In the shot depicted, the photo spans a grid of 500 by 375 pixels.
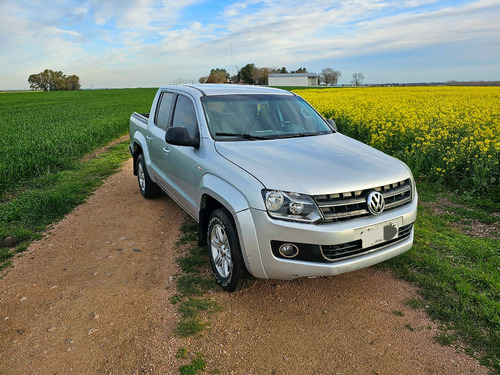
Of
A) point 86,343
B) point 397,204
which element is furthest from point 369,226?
point 86,343

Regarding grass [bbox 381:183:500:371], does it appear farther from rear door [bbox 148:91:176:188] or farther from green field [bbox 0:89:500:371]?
rear door [bbox 148:91:176:188]

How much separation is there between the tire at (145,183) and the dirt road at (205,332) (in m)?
1.87

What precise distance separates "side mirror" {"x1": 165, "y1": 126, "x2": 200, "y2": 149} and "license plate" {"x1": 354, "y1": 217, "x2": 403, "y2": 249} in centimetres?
184

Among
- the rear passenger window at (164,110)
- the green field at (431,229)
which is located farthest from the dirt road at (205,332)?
the rear passenger window at (164,110)

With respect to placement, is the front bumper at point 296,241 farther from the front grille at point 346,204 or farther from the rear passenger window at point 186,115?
the rear passenger window at point 186,115

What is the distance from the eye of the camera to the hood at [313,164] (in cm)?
289

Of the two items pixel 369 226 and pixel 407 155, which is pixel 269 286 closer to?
pixel 369 226

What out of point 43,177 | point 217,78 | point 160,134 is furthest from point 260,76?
point 160,134

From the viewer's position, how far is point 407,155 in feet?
25.3

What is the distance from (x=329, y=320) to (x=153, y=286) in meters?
1.69

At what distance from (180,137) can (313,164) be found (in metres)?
1.38

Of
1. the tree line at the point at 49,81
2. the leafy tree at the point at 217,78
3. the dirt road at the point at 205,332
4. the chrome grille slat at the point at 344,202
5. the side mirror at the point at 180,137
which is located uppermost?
the tree line at the point at 49,81

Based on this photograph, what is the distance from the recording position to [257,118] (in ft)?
13.6

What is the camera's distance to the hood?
289 cm
